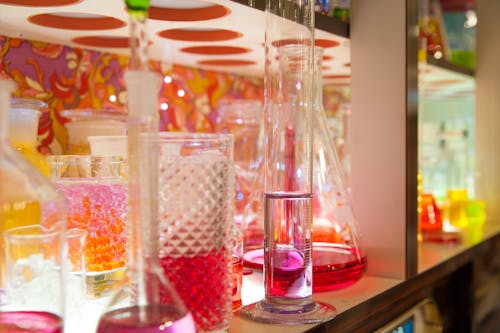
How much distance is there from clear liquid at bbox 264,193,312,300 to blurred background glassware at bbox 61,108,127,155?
344 mm

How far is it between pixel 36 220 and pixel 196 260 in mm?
179

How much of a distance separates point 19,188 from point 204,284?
22 cm

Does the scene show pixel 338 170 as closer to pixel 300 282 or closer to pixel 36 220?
pixel 300 282

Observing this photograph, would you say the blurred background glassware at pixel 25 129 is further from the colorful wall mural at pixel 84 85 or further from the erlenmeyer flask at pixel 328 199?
the erlenmeyer flask at pixel 328 199

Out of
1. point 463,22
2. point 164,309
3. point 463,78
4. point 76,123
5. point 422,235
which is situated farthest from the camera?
point 463,22

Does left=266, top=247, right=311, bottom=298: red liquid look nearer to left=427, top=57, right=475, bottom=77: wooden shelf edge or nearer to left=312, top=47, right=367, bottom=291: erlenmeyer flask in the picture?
left=312, top=47, right=367, bottom=291: erlenmeyer flask

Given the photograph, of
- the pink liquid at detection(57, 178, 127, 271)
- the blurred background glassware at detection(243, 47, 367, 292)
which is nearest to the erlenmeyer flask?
the blurred background glassware at detection(243, 47, 367, 292)

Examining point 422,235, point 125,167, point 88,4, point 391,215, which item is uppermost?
point 88,4

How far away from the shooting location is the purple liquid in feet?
1.82

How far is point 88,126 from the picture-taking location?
1.01 metres

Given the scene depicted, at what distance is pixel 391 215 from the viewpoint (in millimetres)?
1104

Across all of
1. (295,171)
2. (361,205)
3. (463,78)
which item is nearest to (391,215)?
(361,205)

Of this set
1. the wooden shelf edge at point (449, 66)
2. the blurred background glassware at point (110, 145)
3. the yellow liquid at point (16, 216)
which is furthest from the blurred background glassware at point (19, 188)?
the wooden shelf edge at point (449, 66)

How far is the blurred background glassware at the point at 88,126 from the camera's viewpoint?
1004mm
